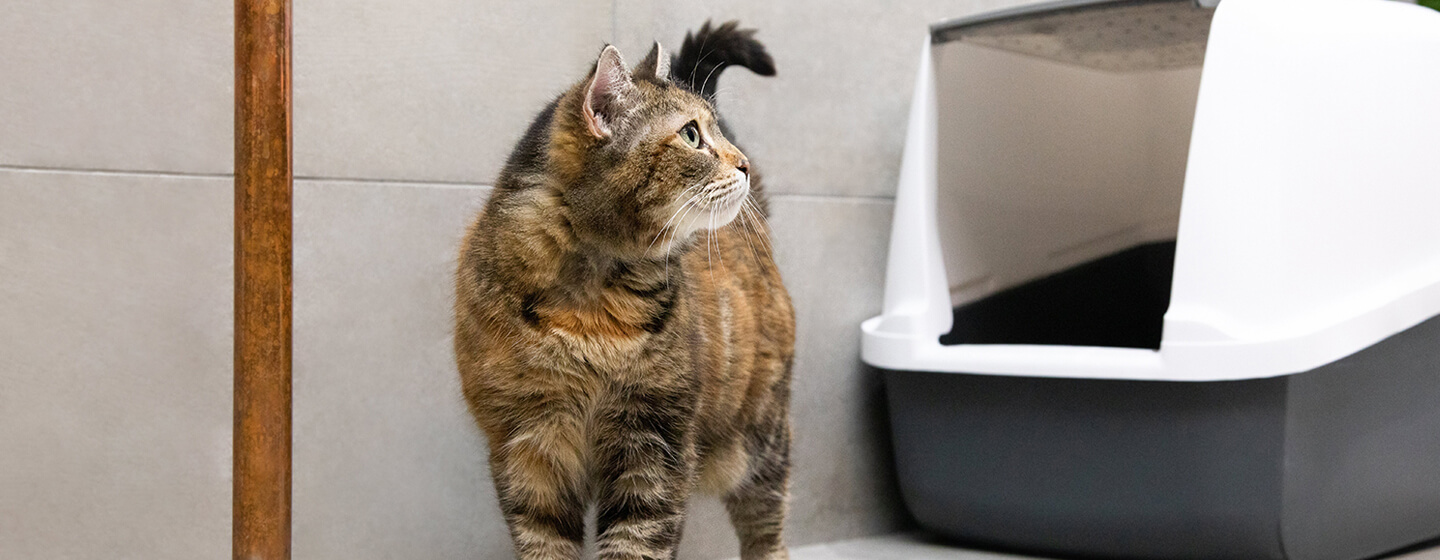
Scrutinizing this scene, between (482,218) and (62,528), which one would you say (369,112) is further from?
(62,528)

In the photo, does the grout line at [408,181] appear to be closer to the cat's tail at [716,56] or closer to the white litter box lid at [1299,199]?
the cat's tail at [716,56]

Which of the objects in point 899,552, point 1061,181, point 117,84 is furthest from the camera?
point 1061,181

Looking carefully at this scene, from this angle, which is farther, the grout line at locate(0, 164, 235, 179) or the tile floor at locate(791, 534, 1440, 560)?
the tile floor at locate(791, 534, 1440, 560)

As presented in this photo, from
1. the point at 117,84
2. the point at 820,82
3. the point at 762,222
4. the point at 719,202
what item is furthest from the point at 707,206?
the point at 820,82

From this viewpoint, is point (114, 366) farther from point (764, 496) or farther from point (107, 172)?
point (764, 496)

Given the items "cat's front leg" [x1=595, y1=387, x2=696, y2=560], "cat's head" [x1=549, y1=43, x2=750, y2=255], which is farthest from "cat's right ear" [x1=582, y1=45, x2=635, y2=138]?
"cat's front leg" [x1=595, y1=387, x2=696, y2=560]

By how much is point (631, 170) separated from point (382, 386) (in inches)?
19.9

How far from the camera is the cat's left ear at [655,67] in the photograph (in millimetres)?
1188

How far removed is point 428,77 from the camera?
1.43m

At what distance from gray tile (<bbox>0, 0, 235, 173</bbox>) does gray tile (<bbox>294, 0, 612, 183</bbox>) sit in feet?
0.31

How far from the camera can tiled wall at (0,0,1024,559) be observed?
3.95 ft

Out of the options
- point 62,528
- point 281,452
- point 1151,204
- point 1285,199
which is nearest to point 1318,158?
point 1285,199

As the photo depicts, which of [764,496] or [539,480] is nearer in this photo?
[539,480]

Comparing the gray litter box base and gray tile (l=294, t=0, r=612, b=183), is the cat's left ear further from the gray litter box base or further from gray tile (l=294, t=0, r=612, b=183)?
the gray litter box base
